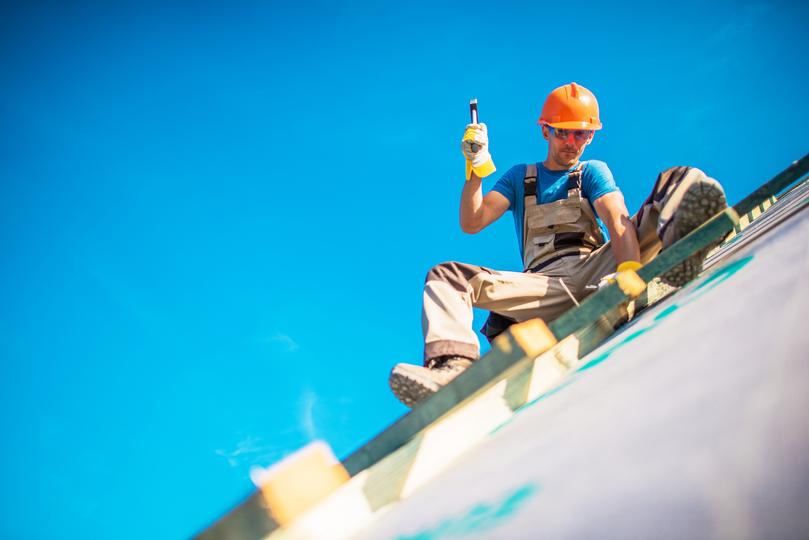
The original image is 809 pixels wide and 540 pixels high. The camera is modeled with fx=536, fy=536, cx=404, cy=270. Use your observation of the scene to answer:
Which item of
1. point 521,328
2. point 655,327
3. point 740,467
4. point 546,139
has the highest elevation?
point 546,139

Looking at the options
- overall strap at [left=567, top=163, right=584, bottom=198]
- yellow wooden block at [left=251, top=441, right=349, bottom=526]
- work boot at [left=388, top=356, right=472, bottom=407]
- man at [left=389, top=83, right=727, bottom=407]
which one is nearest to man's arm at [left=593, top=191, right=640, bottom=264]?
man at [left=389, top=83, right=727, bottom=407]

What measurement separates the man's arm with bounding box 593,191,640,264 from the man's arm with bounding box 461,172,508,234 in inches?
23.2

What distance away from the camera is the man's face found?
3.48 m

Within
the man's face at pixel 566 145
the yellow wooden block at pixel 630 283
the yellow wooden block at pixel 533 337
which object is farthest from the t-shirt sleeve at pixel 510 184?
the yellow wooden block at pixel 533 337

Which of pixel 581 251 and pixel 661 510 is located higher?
pixel 581 251

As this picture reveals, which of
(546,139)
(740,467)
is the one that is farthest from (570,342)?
(546,139)

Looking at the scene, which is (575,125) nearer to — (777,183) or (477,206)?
(477,206)

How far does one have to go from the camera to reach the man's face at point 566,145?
11.4 ft

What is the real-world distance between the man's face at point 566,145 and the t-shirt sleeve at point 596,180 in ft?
0.44

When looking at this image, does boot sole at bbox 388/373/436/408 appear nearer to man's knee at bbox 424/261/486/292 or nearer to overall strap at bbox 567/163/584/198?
man's knee at bbox 424/261/486/292

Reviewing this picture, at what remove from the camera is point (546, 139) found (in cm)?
373

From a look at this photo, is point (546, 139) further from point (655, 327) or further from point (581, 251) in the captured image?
point (655, 327)

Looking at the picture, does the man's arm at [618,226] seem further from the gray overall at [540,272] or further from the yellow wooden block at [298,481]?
the yellow wooden block at [298,481]

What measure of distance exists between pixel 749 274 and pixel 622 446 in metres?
0.81
